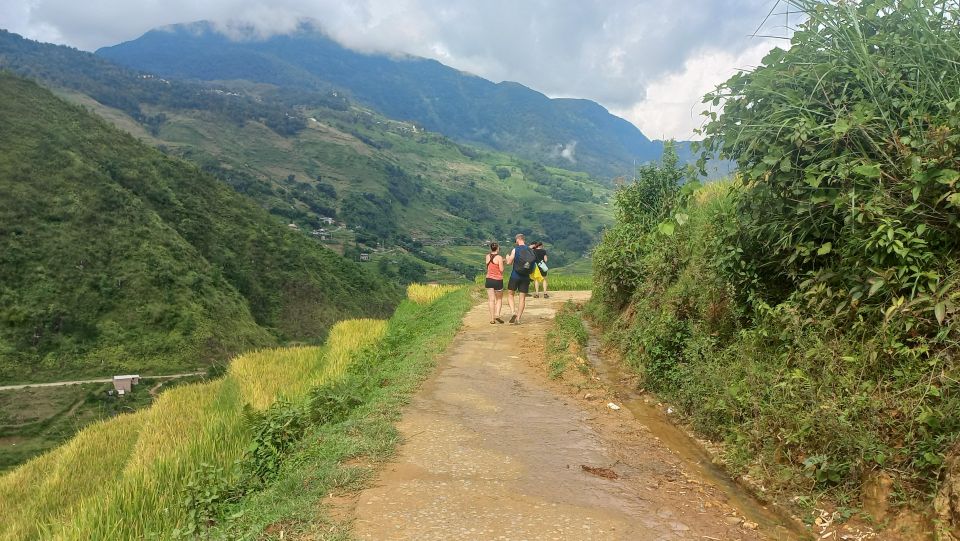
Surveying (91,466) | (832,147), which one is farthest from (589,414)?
(91,466)

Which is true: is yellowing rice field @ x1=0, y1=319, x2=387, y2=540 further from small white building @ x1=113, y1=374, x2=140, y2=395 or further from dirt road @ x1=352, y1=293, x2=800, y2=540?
small white building @ x1=113, y1=374, x2=140, y2=395

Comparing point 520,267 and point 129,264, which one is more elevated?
point 520,267

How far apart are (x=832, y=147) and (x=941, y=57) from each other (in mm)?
961

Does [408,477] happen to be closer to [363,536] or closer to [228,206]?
[363,536]

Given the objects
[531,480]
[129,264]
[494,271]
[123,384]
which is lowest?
[123,384]

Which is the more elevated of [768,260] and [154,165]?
[154,165]

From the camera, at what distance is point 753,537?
4.02 metres

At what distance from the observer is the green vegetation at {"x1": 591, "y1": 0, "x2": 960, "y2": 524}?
162 inches

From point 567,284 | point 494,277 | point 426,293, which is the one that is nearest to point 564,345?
point 494,277

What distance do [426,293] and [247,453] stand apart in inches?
606

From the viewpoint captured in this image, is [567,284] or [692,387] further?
[567,284]

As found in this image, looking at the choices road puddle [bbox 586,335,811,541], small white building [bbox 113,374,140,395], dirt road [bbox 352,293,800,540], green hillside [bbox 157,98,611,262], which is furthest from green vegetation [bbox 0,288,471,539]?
green hillside [bbox 157,98,611,262]

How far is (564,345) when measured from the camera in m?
9.73

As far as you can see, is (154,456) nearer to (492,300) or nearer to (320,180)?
(492,300)
